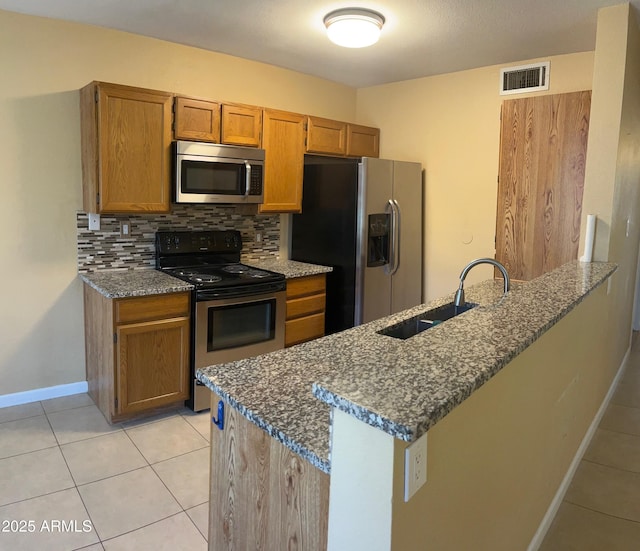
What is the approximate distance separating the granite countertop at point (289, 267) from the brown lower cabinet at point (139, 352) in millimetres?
861

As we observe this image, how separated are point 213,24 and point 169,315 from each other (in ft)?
5.93

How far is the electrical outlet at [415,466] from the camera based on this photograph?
3.08ft

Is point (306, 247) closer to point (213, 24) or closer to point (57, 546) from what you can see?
point (213, 24)

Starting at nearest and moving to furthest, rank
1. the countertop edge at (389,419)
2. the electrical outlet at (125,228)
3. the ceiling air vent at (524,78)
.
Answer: the countertop edge at (389,419)
the electrical outlet at (125,228)
the ceiling air vent at (524,78)

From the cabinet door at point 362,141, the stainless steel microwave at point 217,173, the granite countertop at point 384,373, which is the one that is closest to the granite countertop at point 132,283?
the stainless steel microwave at point 217,173

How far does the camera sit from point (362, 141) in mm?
4547

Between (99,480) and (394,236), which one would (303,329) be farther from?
(99,480)

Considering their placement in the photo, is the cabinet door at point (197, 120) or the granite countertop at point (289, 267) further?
the granite countertop at point (289, 267)

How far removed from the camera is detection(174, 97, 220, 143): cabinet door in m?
3.28

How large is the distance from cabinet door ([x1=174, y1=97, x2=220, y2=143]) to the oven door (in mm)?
1106

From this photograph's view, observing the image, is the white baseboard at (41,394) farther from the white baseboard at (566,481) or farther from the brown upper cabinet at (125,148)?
the white baseboard at (566,481)

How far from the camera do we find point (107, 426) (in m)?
3.03

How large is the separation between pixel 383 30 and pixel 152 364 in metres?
2.50

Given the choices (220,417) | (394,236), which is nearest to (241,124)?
(394,236)
